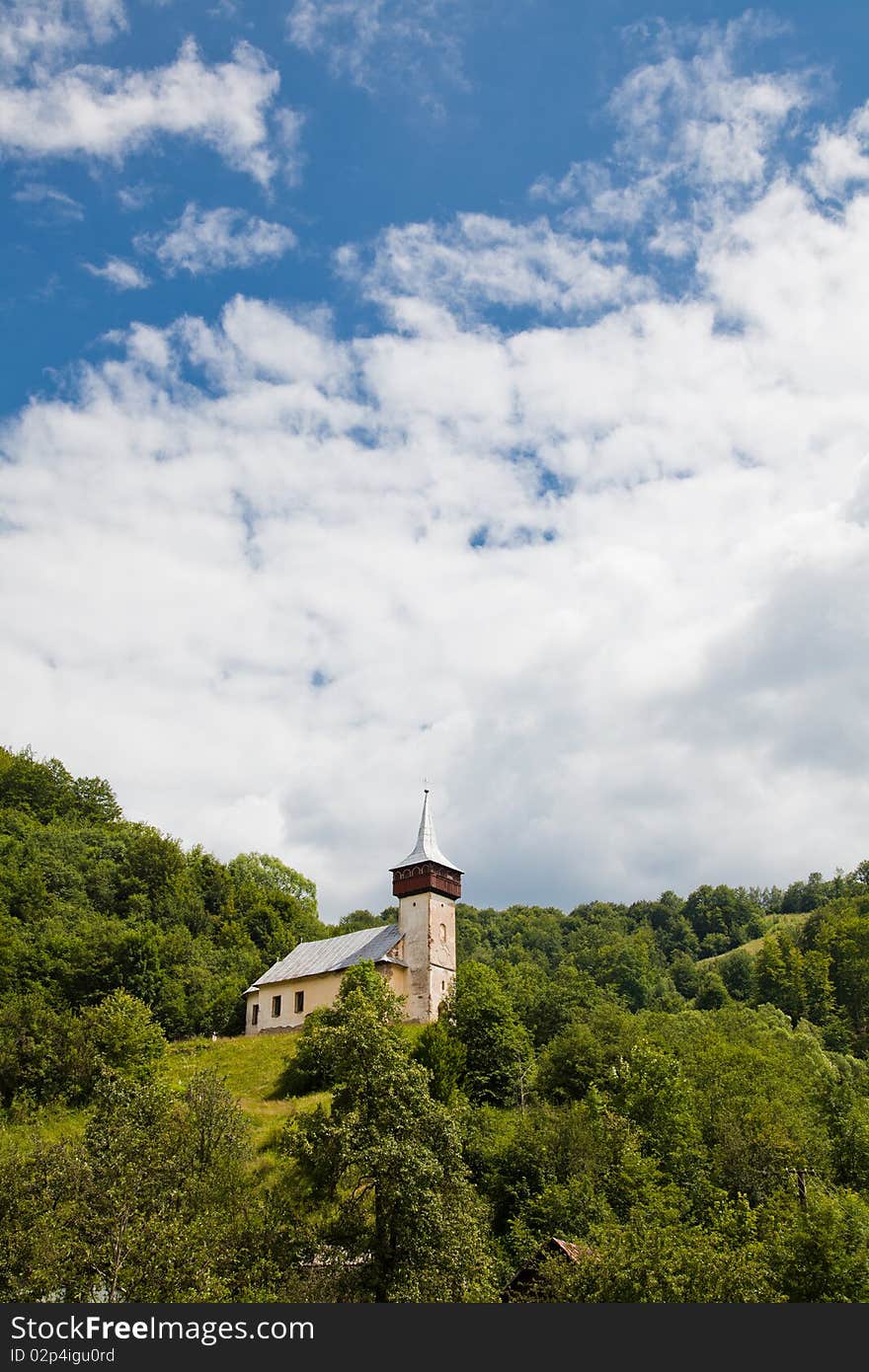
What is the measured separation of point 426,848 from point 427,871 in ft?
7.70

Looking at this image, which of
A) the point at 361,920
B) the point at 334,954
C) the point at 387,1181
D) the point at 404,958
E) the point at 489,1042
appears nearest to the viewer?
the point at 387,1181

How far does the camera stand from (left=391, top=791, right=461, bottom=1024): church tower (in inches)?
2768

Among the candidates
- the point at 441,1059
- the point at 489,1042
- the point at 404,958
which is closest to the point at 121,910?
the point at 404,958

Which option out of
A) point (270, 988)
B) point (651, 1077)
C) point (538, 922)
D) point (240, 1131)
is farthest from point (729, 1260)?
point (538, 922)

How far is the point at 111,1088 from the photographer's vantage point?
40.4m

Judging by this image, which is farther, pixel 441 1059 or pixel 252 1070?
pixel 252 1070

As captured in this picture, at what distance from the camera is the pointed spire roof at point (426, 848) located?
246 feet

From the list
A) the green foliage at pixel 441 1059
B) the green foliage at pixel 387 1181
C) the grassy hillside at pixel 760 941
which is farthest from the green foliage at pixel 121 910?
the grassy hillside at pixel 760 941

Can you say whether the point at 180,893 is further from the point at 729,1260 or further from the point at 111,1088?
the point at 729,1260

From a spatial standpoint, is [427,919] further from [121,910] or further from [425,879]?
[121,910]

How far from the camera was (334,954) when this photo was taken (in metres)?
76.5

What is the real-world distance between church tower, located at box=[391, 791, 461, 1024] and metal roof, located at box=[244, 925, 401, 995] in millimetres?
1606

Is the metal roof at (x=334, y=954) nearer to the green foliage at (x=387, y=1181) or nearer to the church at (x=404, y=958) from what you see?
the church at (x=404, y=958)

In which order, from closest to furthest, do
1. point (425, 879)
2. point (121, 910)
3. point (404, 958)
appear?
1. point (404, 958)
2. point (425, 879)
3. point (121, 910)
